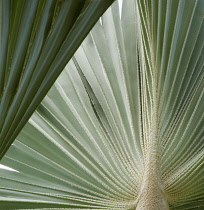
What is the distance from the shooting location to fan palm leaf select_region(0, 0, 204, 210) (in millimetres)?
1939

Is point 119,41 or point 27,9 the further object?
point 119,41

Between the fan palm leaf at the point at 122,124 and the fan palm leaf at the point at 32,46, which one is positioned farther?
the fan palm leaf at the point at 122,124

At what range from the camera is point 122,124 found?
2.13 meters

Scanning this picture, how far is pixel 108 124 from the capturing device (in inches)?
85.4

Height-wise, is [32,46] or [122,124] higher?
[122,124]

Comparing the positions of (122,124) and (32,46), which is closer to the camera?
(32,46)

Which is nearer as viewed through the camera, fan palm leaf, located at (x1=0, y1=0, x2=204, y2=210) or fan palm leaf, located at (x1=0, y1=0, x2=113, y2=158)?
fan palm leaf, located at (x1=0, y1=0, x2=113, y2=158)

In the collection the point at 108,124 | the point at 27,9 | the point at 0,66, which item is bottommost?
the point at 0,66

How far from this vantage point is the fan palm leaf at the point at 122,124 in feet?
6.36

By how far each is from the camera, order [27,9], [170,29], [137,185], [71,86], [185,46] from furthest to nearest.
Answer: [71,86] < [185,46] < [170,29] < [137,185] < [27,9]

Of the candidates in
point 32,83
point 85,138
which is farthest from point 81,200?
point 32,83

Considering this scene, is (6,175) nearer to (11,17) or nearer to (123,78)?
(123,78)

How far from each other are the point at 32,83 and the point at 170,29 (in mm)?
1059

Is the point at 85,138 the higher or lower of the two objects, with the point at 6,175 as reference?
higher
